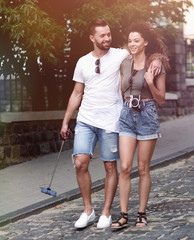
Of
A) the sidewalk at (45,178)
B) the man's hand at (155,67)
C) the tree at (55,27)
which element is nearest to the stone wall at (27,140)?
the sidewalk at (45,178)

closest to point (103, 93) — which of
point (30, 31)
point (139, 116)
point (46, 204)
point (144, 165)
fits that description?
point (139, 116)

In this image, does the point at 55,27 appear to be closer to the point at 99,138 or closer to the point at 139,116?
the point at 99,138

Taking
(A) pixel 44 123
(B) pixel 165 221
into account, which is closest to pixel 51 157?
(A) pixel 44 123

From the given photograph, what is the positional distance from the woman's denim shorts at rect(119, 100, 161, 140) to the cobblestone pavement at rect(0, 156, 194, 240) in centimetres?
94

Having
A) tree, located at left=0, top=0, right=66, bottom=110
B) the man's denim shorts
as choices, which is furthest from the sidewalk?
tree, located at left=0, top=0, right=66, bottom=110

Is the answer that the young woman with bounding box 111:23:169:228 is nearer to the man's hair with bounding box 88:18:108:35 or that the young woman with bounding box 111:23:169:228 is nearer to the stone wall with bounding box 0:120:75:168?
the man's hair with bounding box 88:18:108:35

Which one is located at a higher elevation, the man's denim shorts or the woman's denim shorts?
the woman's denim shorts

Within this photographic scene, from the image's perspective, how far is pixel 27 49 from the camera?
10398mm

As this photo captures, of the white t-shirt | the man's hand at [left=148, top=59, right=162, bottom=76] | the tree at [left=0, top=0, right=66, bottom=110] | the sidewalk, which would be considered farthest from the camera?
the tree at [left=0, top=0, right=66, bottom=110]

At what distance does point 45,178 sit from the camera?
374 inches

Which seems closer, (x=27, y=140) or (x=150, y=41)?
(x=150, y=41)

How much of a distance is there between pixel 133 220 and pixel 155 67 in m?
1.70

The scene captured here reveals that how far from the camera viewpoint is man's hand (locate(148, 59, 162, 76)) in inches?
219

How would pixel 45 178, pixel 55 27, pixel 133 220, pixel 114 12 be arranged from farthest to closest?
pixel 114 12 < pixel 55 27 < pixel 45 178 < pixel 133 220
